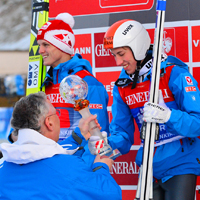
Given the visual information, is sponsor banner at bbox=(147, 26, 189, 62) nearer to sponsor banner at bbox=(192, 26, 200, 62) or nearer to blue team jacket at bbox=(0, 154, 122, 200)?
sponsor banner at bbox=(192, 26, 200, 62)

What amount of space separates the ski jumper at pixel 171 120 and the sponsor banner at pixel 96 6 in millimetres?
1210

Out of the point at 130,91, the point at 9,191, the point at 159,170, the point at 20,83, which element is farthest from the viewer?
the point at 20,83

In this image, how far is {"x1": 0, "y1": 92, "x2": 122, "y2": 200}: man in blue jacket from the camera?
1665 mm

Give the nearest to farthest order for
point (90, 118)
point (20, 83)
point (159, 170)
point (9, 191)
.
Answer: point (9, 191) → point (90, 118) → point (159, 170) → point (20, 83)

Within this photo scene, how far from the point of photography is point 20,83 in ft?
34.2

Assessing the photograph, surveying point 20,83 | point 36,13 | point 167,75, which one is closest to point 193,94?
point 167,75

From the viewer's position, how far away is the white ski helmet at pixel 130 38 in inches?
106

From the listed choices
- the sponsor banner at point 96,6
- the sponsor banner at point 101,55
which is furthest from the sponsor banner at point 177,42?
the sponsor banner at point 101,55

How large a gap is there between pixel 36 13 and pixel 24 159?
2.25m

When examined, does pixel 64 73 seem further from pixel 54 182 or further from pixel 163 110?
pixel 54 182

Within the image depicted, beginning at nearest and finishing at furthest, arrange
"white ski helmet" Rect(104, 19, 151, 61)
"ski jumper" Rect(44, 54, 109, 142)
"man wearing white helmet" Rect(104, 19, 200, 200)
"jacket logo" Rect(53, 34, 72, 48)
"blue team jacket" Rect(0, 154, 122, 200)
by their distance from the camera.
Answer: "blue team jacket" Rect(0, 154, 122, 200)
"man wearing white helmet" Rect(104, 19, 200, 200)
"white ski helmet" Rect(104, 19, 151, 61)
"ski jumper" Rect(44, 54, 109, 142)
"jacket logo" Rect(53, 34, 72, 48)

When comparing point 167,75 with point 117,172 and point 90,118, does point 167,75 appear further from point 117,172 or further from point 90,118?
point 117,172

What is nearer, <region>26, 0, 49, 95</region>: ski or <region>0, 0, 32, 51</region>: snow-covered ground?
<region>26, 0, 49, 95</region>: ski

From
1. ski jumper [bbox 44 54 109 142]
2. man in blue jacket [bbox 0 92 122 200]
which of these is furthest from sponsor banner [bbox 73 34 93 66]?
man in blue jacket [bbox 0 92 122 200]
